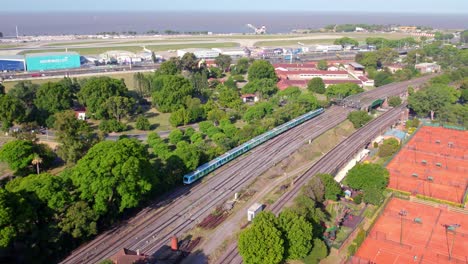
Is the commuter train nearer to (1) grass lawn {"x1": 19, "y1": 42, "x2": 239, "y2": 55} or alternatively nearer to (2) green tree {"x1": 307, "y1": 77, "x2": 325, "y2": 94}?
(2) green tree {"x1": 307, "y1": 77, "x2": 325, "y2": 94}

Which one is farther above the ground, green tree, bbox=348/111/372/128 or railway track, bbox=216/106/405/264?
Answer: green tree, bbox=348/111/372/128

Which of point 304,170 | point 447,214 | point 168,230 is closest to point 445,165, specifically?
point 447,214

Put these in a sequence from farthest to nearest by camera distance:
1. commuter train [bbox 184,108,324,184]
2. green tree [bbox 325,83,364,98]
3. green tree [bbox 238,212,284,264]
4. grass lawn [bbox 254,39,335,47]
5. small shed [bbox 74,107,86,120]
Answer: grass lawn [bbox 254,39,335,47] → green tree [bbox 325,83,364,98] → small shed [bbox 74,107,86,120] → commuter train [bbox 184,108,324,184] → green tree [bbox 238,212,284,264]

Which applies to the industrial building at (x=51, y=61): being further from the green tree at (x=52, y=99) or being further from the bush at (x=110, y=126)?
the bush at (x=110, y=126)

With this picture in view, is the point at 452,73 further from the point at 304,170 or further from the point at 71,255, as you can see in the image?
the point at 71,255

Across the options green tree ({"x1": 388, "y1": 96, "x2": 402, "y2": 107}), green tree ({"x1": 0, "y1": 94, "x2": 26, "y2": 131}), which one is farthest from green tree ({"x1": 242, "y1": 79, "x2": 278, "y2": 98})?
green tree ({"x1": 0, "y1": 94, "x2": 26, "y2": 131})

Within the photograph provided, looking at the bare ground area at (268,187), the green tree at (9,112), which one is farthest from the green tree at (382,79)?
the green tree at (9,112)
